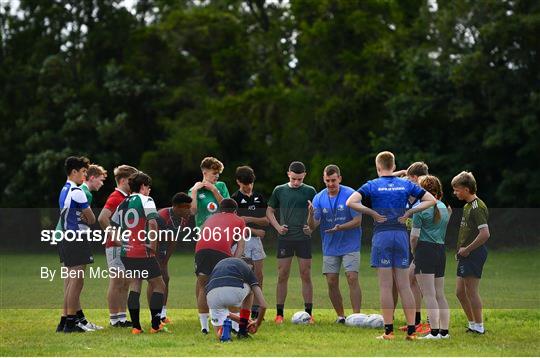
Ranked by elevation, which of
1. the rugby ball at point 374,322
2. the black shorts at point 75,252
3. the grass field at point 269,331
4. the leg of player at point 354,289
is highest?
the black shorts at point 75,252

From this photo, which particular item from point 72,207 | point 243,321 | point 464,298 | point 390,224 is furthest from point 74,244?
point 464,298

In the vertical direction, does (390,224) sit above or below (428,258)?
above

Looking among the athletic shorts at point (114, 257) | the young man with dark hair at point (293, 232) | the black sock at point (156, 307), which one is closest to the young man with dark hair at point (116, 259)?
the athletic shorts at point (114, 257)

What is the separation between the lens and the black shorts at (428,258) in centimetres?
1220

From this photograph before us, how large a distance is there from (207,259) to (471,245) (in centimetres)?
333

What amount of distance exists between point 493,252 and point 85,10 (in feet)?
80.3

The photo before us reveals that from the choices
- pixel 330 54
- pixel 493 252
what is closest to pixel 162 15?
pixel 330 54

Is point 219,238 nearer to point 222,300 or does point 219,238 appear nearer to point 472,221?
point 222,300

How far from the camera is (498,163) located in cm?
3891

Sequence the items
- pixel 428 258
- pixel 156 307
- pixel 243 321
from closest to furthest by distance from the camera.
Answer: pixel 243 321 → pixel 428 258 → pixel 156 307

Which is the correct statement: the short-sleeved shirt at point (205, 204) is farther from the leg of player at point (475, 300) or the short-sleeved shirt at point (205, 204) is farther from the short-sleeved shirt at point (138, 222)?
the leg of player at point (475, 300)

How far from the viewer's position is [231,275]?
1188 cm

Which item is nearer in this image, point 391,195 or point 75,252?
point 391,195

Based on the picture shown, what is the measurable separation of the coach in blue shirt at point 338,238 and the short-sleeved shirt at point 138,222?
2558 mm
